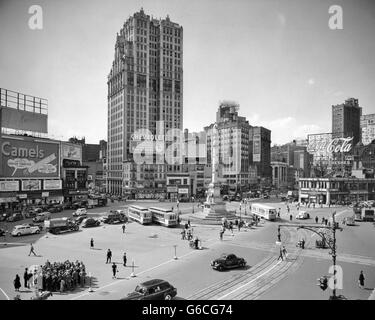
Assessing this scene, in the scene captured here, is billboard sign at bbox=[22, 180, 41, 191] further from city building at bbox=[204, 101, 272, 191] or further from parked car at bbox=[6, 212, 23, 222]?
city building at bbox=[204, 101, 272, 191]

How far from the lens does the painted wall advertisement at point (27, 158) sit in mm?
55156

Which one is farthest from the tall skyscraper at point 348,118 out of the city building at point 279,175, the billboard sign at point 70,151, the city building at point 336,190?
the billboard sign at point 70,151

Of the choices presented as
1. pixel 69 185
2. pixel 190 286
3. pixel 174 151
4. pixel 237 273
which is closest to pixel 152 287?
pixel 190 286

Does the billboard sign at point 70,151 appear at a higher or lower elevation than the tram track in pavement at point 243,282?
higher

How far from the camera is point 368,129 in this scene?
526ft

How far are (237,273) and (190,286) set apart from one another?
14.2ft

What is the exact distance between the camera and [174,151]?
3787 inches

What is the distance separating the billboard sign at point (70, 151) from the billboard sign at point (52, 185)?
7858 mm

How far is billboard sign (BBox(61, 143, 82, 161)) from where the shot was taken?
70.2 m

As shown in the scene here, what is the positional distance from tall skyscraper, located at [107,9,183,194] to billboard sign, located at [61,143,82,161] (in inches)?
910

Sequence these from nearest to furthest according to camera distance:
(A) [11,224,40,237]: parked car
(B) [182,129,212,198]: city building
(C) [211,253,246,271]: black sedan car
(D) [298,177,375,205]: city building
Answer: (C) [211,253,246,271]: black sedan car, (A) [11,224,40,237]: parked car, (D) [298,177,375,205]: city building, (B) [182,129,212,198]: city building

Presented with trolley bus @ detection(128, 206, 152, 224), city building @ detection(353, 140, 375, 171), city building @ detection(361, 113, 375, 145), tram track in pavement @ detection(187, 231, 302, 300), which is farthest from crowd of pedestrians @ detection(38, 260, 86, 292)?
city building @ detection(361, 113, 375, 145)

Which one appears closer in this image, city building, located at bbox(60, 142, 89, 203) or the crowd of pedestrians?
the crowd of pedestrians

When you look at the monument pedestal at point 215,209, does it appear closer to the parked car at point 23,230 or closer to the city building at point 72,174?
the parked car at point 23,230
